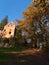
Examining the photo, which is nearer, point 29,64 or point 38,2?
point 29,64

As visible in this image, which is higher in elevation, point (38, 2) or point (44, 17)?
point (38, 2)

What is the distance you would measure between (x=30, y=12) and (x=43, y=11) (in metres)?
1.77

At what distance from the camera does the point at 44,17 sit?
26.9m

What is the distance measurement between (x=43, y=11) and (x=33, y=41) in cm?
437

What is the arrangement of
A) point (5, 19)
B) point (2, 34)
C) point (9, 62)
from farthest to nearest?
1. point (5, 19)
2. point (2, 34)
3. point (9, 62)

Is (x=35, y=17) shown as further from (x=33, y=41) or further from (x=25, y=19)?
(x=33, y=41)

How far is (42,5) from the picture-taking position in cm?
2675

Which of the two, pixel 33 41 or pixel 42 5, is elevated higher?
pixel 42 5

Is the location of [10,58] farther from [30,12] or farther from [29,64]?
[30,12]

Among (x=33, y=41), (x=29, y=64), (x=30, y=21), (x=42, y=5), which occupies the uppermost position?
(x=42, y=5)

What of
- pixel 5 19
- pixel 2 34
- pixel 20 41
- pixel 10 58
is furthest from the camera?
pixel 5 19

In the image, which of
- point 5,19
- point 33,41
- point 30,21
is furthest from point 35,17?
point 5,19

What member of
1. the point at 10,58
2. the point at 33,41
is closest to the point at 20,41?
the point at 33,41

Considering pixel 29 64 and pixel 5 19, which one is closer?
pixel 29 64
